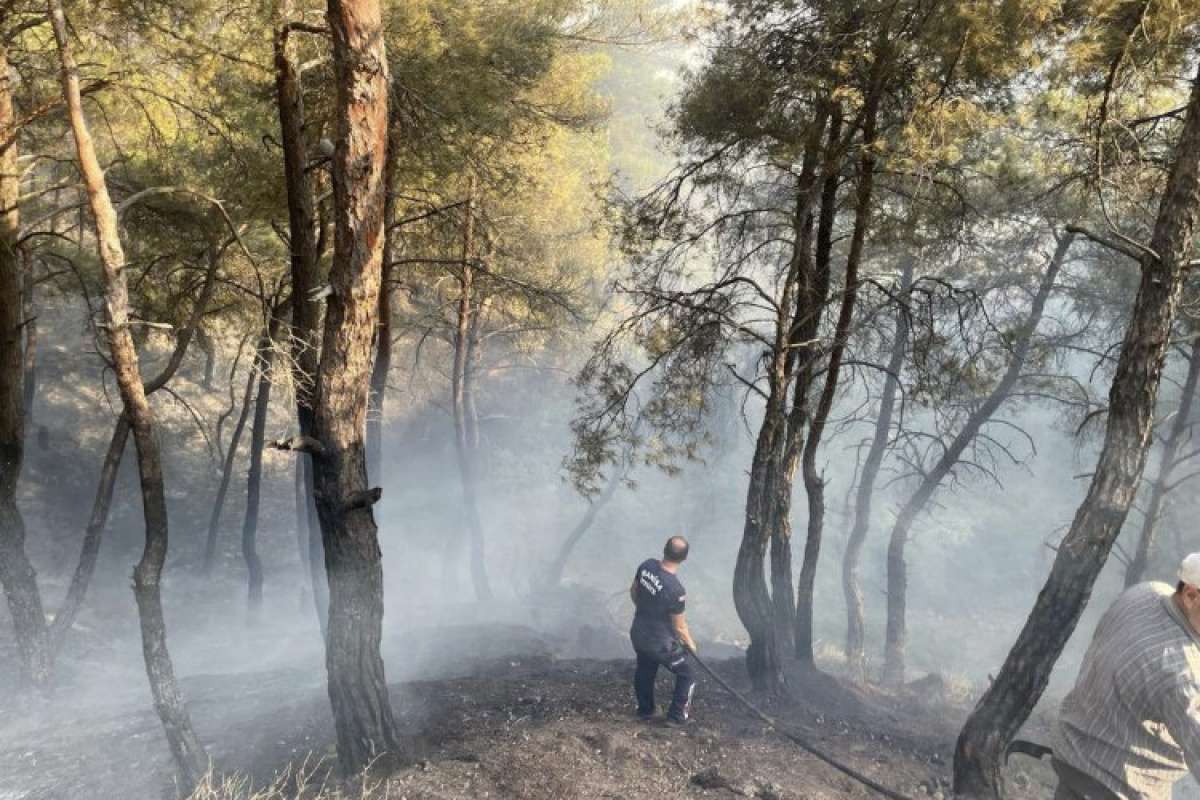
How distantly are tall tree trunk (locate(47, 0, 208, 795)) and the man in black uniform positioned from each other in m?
3.51

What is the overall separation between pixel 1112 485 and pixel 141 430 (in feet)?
23.0

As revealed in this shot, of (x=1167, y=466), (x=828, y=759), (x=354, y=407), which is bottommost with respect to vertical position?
(x=828, y=759)

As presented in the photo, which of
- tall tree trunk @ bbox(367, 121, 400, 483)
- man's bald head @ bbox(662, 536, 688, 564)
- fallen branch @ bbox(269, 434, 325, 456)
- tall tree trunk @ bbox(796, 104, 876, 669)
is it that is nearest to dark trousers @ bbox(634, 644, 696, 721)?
man's bald head @ bbox(662, 536, 688, 564)

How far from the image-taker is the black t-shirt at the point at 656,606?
6734 millimetres

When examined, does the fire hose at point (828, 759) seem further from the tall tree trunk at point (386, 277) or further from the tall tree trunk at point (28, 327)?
the tall tree trunk at point (28, 327)

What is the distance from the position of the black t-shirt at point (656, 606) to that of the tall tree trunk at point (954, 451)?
22.8 ft

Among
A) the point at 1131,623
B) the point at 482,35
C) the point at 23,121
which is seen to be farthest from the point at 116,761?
the point at 482,35

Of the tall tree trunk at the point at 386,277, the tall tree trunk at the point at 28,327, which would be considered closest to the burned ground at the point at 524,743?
the tall tree trunk at the point at 386,277

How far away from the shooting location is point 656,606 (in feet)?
22.2

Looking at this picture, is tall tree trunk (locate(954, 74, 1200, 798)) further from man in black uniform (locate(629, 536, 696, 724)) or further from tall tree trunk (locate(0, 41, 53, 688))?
tall tree trunk (locate(0, 41, 53, 688))

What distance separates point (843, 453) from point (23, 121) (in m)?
29.8

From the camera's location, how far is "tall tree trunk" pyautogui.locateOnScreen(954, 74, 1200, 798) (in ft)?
17.5

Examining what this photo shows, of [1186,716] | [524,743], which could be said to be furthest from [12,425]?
[1186,716]

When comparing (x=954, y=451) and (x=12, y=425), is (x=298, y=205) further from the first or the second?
(x=954, y=451)
